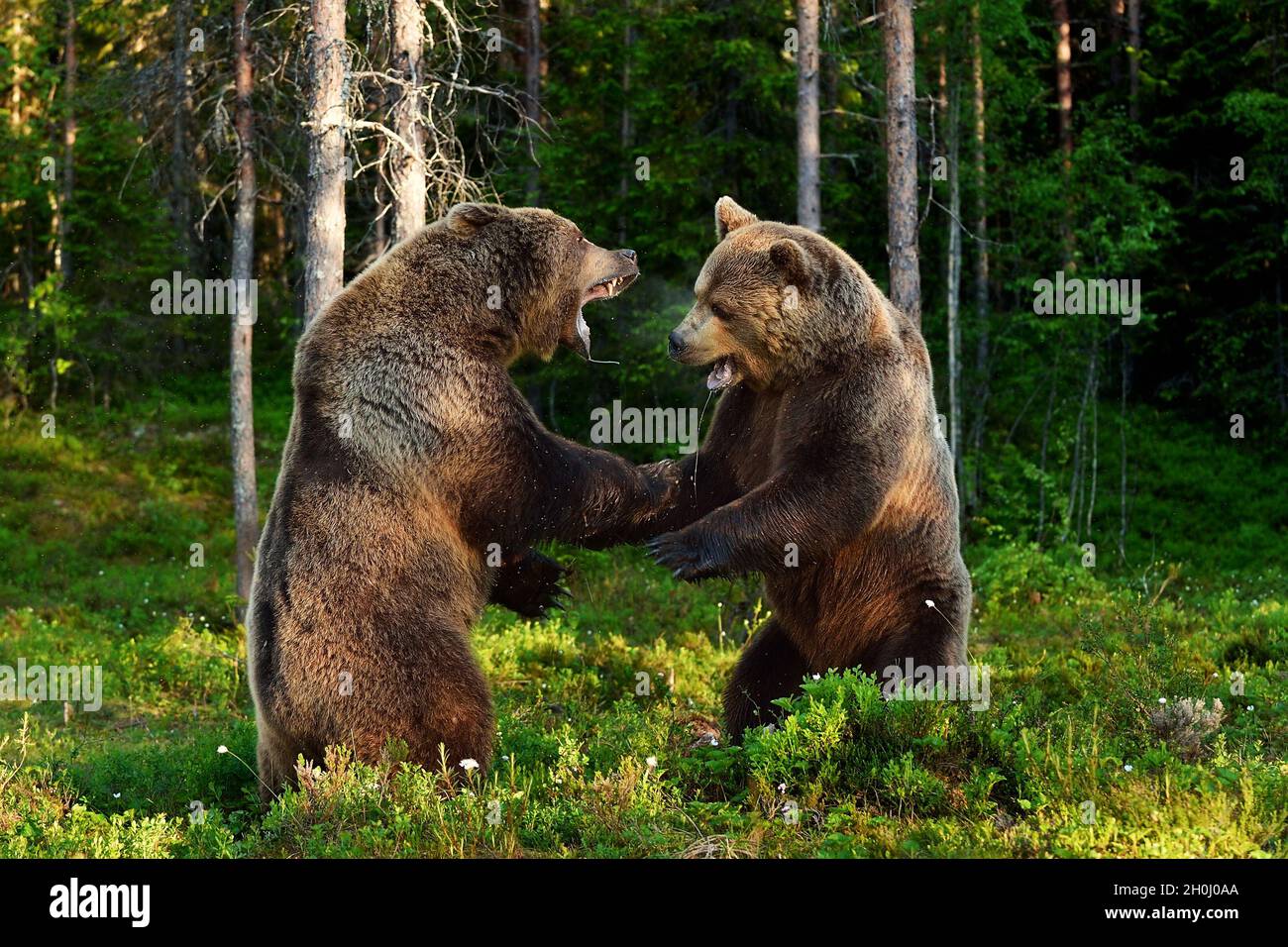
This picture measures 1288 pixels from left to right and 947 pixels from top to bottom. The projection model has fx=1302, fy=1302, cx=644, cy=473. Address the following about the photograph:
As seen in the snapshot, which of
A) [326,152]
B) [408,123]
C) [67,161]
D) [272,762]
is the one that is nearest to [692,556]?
[272,762]

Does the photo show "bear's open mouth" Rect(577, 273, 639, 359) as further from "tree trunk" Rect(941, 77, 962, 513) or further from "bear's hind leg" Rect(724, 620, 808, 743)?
"tree trunk" Rect(941, 77, 962, 513)

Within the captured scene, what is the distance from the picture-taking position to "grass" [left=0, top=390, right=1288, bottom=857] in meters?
5.10

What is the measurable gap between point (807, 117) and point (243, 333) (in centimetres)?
765

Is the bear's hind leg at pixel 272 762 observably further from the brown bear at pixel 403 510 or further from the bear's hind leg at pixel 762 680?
the bear's hind leg at pixel 762 680

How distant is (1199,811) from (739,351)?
2.93 m

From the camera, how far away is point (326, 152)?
1148cm

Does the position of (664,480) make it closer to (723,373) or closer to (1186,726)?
(723,373)

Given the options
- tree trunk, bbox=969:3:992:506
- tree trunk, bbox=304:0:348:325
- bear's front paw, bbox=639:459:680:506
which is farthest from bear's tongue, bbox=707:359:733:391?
tree trunk, bbox=969:3:992:506

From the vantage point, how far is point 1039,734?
6180mm

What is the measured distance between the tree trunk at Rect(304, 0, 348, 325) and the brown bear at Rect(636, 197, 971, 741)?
5.75 metres

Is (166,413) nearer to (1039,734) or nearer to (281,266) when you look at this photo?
(281,266)

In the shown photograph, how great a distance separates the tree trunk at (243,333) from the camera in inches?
643

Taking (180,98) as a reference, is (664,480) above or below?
below

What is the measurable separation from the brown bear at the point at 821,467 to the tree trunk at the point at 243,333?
11065mm
